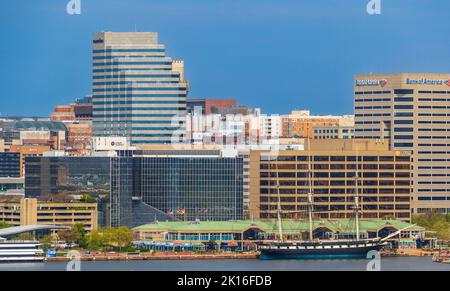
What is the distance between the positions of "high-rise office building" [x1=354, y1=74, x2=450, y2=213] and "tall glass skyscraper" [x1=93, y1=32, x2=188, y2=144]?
6.91m

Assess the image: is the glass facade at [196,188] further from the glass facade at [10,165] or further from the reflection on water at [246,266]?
the glass facade at [10,165]

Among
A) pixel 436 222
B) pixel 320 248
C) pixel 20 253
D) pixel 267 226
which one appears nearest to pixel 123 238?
pixel 267 226

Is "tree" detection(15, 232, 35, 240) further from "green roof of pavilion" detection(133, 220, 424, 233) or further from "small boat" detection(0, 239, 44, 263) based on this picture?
"small boat" detection(0, 239, 44, 263)

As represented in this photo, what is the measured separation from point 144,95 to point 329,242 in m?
19.6

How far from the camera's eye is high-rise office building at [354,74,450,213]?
42688 millimetres

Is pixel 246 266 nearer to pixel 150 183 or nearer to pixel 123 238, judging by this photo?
pixel 123 238

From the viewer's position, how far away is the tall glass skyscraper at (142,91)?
161ft

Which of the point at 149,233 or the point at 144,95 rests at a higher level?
the point at 144,95

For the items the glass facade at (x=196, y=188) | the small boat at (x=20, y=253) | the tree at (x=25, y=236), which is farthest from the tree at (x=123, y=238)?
the small boat at (x=20, y=253)

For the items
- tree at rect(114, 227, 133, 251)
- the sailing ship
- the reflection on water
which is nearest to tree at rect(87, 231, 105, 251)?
tree at rect(114, 227, 133, 251)

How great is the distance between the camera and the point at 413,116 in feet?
145
